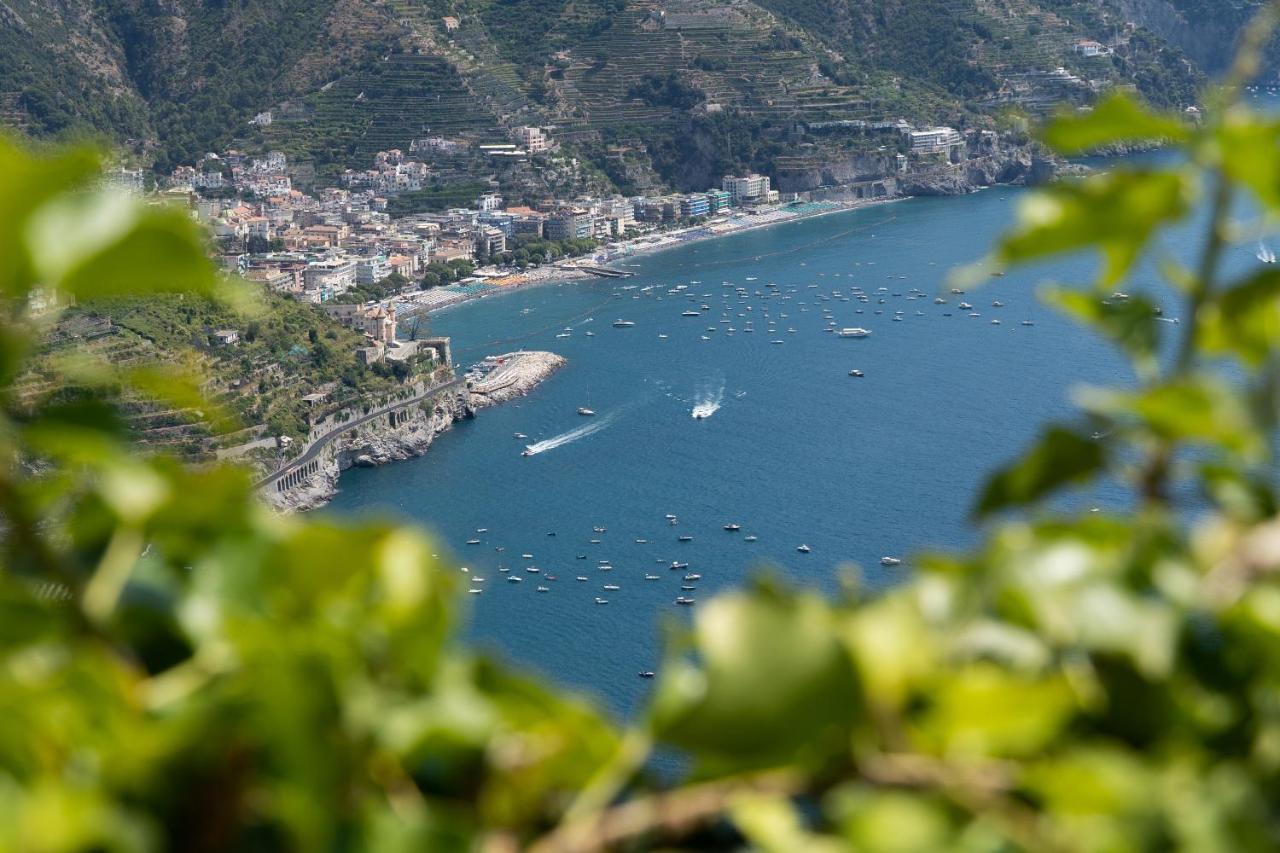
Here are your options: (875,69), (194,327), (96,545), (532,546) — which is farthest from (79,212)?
(875,69)

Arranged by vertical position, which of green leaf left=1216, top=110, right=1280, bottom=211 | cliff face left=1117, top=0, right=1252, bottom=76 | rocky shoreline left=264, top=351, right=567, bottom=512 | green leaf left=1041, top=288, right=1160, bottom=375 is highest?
green leaf left=1216, top=110, right=1280, bottom=211

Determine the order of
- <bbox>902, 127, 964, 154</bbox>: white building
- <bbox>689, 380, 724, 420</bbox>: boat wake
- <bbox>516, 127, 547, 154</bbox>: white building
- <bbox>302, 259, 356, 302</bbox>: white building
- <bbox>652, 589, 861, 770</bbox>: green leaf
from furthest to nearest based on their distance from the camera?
<bbox>902, 127, 964, 154</bbox>: white building
<bbox>516, 127, 547, 154</bbox>: white building
<bbox>302, 259, 356, 302</bbox>: white building
<bbox>689, 380, 724, 420</bbox>: boat wake
<bbox>652, 589, 861, 770</bbox>: green leaf

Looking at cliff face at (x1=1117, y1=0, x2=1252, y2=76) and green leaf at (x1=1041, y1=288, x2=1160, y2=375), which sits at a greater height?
green leaf at (x1=1041, y1=288, x2=1160, y2=375)

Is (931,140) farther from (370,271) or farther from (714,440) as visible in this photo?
(714,440)

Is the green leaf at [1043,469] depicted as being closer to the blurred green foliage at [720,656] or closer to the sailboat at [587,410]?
the blurred green foliage at [720,656]

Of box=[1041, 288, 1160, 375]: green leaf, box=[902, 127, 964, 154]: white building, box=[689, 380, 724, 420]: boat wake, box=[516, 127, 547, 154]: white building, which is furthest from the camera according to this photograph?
box=[902, 127, 964, 154]: white building

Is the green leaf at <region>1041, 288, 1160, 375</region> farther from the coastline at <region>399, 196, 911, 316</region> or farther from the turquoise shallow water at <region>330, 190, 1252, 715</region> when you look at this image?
the coastline at <region>399, 196, 911, 316</region>

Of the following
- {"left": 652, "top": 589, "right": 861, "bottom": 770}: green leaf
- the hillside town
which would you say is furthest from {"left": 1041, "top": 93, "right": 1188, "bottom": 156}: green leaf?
the hillside town
